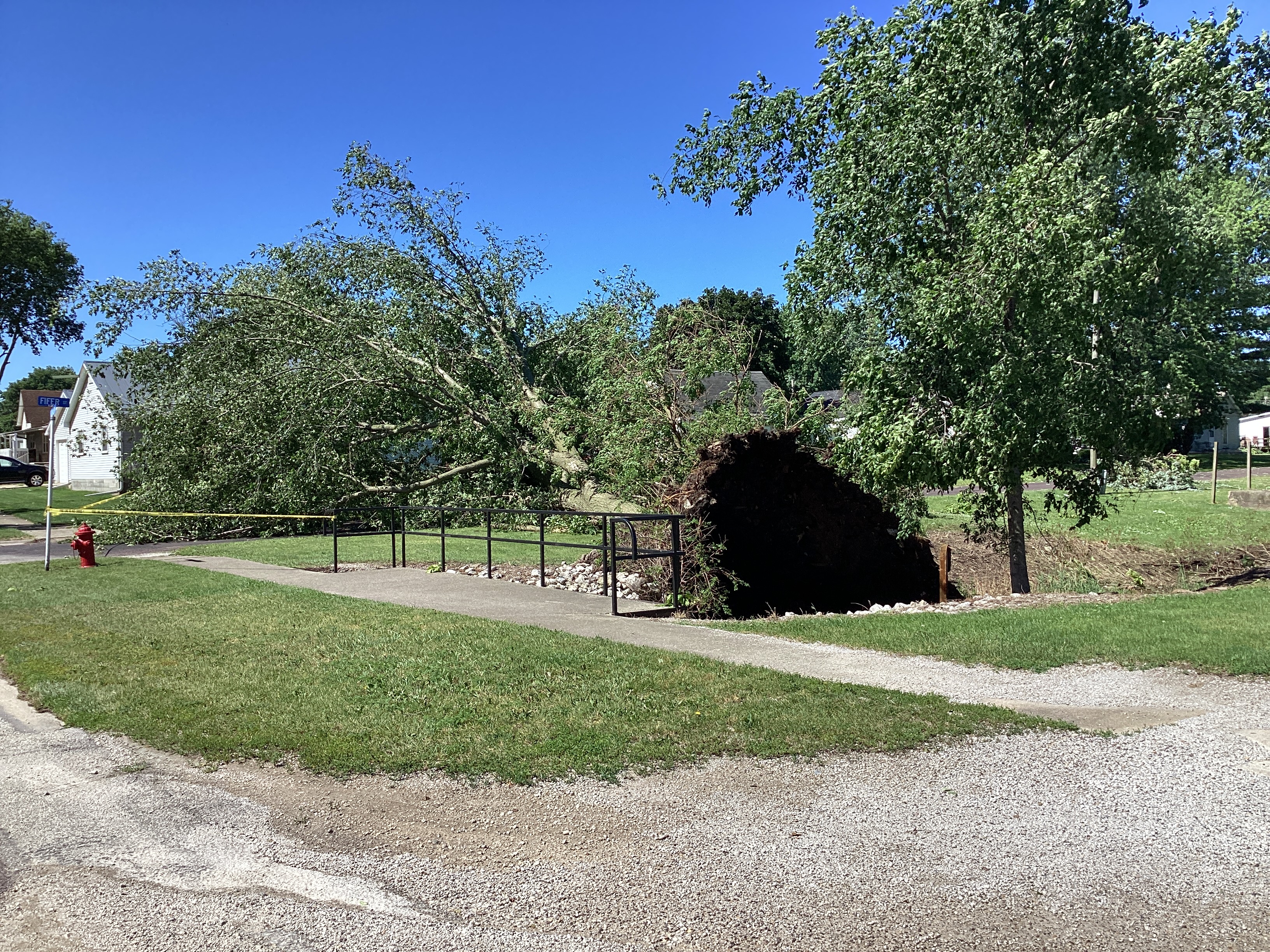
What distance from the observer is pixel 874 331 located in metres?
11.4

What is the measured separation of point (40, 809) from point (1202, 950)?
482cm

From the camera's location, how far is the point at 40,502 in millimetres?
34438

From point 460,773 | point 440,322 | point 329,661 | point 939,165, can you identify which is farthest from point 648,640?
point 440,322

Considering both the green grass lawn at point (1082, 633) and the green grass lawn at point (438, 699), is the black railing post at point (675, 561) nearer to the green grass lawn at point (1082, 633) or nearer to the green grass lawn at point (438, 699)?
the green grass lawn at point (1082, 633)

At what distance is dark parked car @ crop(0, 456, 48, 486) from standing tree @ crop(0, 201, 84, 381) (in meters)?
9.41

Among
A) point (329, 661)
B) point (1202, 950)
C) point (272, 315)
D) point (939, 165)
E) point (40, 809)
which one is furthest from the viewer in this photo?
point (272, 315)

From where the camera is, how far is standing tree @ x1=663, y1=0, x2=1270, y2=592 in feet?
32.1

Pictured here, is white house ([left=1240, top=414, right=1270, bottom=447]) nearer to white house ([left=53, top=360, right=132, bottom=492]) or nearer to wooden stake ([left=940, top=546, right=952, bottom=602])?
wooden stake ([left=940, top=546, right=952, bottom=602])

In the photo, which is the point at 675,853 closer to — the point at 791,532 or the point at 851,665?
the point at 851,665

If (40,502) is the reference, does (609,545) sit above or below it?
below

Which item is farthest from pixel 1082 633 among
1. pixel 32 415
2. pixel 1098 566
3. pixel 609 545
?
pixel 32 415

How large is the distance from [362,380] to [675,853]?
1484 cm

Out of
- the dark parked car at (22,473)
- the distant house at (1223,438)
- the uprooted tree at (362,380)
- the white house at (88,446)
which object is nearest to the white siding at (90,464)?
the white house at (88,446)

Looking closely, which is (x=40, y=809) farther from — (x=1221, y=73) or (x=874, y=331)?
(x=1221, y=73)
